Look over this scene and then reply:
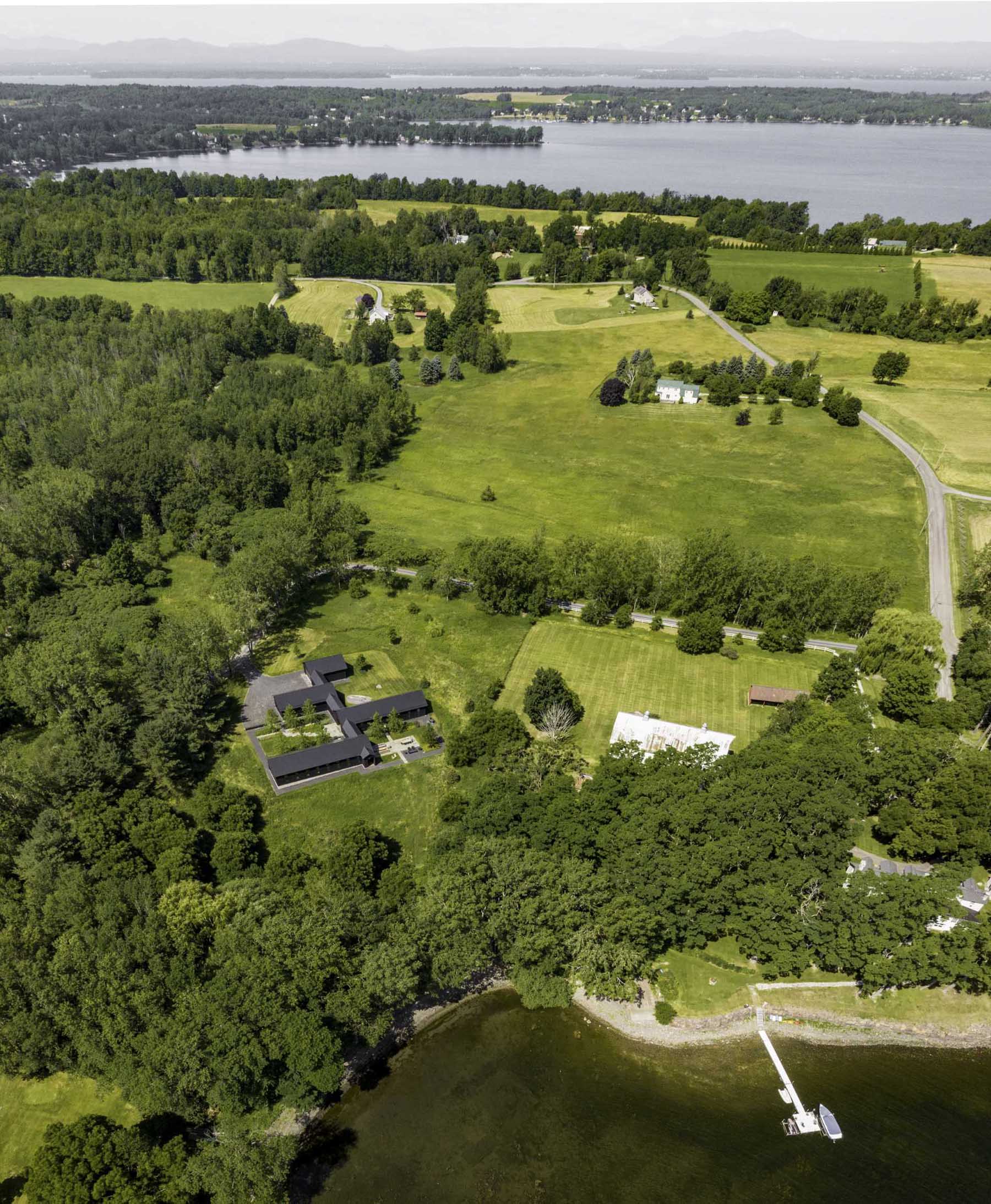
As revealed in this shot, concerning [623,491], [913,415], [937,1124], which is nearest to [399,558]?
[623,491]

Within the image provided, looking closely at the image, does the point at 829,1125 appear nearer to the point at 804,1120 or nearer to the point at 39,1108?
the point at 804,1120

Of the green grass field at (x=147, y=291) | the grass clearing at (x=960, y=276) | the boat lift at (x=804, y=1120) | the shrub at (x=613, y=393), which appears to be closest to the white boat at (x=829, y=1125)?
the boat lift at (x=804, y=1120)

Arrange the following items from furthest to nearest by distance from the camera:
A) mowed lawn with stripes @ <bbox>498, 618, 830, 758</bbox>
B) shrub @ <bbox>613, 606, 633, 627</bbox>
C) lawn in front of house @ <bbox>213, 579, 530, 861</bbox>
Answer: shrub @ <bbox>613, 606, 633, 627</bbox>
mowed lawn with stripes @ <bbox>498, 618, 830, 758</bbox>
lawn in front of house @ <bbox>213, 579, 530, 861</bbox>

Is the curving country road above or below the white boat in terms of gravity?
above

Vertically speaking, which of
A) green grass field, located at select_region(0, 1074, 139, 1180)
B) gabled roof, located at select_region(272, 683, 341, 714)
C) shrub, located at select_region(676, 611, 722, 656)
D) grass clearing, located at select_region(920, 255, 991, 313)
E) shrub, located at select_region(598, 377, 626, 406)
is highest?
grass clearing, located at select_region(920, 255, 991, 313)

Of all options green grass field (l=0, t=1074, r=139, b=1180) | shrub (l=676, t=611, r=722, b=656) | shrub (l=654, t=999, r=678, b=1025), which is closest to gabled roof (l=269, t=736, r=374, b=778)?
green grass field (l=0, t=1074, r=139, b=1180)

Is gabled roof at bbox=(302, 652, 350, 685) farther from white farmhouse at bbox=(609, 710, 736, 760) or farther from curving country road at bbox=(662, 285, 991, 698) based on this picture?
curving country road at bbox=(662, 285, 991, 698)

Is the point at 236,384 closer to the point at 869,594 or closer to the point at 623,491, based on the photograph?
the point at 623,491
